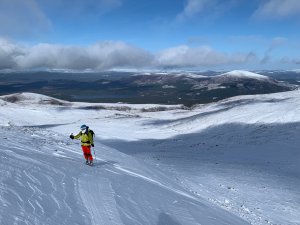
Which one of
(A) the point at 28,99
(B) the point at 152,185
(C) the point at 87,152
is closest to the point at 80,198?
(B) the point at 152,185

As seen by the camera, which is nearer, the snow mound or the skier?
the skier

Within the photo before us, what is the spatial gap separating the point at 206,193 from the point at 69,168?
7794mm

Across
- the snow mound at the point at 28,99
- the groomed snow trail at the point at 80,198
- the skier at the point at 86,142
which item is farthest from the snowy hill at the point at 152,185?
the snow mound at the point at 28,99

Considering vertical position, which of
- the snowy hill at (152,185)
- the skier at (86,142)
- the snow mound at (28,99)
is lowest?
the snowy hill at (152,185)

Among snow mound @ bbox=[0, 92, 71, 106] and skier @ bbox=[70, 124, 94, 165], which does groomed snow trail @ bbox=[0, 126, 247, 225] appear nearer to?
skier @ bbox=[70, 124, 94, 165]

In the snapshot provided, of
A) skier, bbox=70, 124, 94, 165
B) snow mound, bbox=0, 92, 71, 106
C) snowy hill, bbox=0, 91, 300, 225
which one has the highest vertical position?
snow mound, bbox=0, 92, 71, 106

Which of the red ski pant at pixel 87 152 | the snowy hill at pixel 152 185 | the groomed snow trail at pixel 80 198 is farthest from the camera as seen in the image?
the red ski pant at pixel 87 152

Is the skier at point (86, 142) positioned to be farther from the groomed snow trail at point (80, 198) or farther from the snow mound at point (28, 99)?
the snow mound at point (28, 99)

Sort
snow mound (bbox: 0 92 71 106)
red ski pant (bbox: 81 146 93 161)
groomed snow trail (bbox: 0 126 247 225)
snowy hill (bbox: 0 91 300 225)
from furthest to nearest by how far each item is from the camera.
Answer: snow mound (bbox: 0 92 71 106) → red ski pant (bbox: 81 146 93 161) → snowy hill (bbox: 0 91 300 225) → groomed snow trail (bbox: 0 126 247 225)

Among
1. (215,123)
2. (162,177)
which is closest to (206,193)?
(162,177)

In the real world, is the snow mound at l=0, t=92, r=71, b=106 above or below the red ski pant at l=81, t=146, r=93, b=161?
above

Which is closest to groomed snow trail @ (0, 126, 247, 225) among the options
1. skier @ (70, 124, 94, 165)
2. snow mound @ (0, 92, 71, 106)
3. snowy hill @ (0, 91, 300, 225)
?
snowy hill @ (0, 91, 300, 225)

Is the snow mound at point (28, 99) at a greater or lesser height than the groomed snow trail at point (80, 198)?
greater

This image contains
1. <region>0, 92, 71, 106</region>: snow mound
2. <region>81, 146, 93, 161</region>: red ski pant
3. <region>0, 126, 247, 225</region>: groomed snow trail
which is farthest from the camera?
<region>0, 92, 71, 106</region>: snow mound
